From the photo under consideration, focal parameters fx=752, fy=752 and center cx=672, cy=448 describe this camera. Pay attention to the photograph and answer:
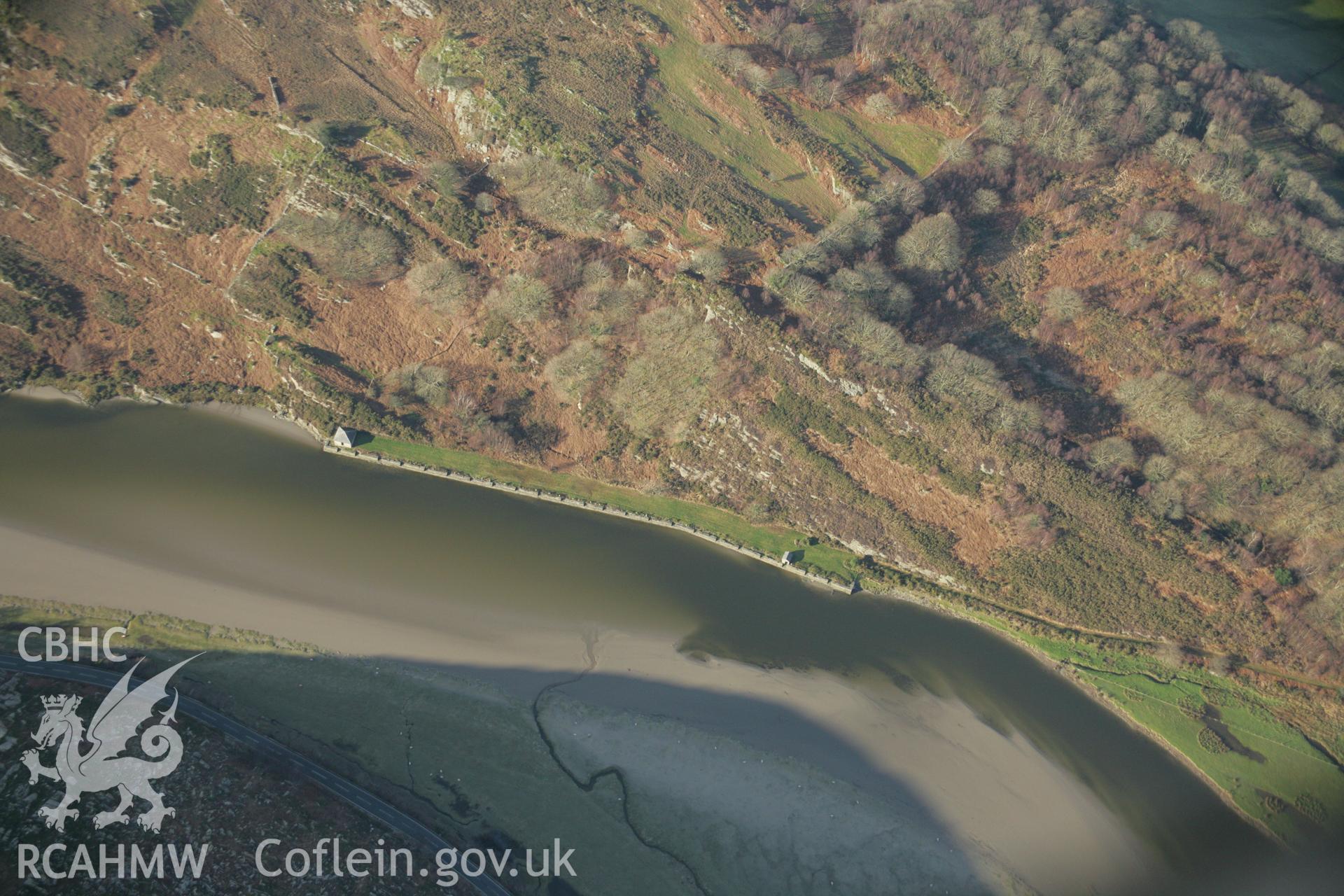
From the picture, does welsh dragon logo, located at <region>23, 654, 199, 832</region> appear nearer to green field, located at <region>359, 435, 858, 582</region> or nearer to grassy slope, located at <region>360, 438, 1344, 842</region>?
green field, located at <region>359, 435, 858, 582</region>

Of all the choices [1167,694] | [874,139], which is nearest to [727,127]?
[874,139]

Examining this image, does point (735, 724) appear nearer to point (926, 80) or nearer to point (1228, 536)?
point (1228, 536)

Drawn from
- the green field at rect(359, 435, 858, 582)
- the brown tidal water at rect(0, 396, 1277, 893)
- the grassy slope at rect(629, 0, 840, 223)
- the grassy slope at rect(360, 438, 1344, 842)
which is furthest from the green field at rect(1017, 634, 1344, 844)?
the grassy slope at rect(629, 0, 840, 223)

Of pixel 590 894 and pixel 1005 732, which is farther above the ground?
pixel 1005 732

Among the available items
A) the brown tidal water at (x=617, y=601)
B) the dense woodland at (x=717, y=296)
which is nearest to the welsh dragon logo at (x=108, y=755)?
the brown tidal water at (x=617, y=601)

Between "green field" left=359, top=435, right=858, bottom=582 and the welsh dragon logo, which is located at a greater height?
"green field" left=359, top=435, right=858, bottom=582

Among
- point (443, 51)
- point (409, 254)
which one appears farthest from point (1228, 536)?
point (443, 51)

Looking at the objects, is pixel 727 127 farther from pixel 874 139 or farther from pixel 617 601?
pixel 617 601
